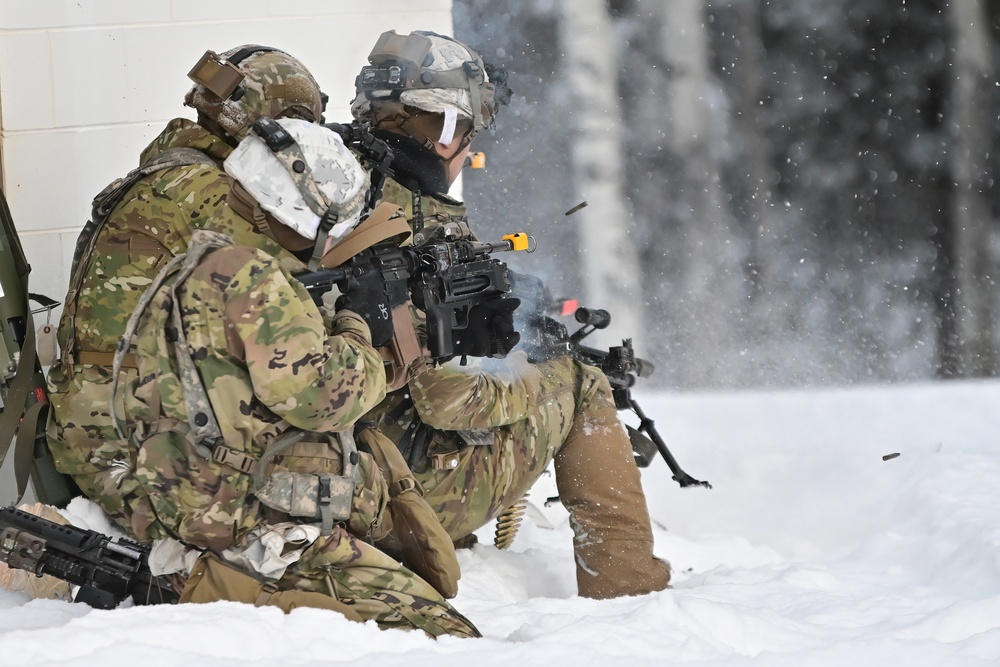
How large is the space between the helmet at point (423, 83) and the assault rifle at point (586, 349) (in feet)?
1.88

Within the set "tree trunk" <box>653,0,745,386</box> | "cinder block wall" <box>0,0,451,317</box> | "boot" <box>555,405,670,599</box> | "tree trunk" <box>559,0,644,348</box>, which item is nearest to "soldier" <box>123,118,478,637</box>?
"boot" <box>555,405,670,599</box>

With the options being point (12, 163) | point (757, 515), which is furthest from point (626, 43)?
point (12, 163)

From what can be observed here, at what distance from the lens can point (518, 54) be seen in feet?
20.5

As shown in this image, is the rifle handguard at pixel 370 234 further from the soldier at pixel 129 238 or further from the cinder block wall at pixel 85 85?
the cinder block wall at pixel 85 85

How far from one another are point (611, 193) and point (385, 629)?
486 centimetres

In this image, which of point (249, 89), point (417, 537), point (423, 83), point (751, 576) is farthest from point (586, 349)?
point (249, 89)

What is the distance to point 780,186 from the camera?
7.08 meters

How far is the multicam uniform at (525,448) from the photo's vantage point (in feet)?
10.3

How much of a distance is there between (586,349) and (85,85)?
222 centimetres

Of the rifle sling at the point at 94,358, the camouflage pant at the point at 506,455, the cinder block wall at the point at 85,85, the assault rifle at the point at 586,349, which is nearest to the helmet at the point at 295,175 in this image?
the rifle sling at the point at 94,358

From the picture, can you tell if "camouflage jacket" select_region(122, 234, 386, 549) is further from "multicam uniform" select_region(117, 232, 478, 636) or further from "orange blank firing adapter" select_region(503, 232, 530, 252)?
"orange blank firing adapter" select_region(503, 232, 530, 252)

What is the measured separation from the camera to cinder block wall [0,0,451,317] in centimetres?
413

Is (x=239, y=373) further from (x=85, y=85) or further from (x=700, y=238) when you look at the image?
(x=700, y=238)

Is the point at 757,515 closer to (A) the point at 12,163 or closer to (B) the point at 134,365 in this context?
(B) the point at 134,365
